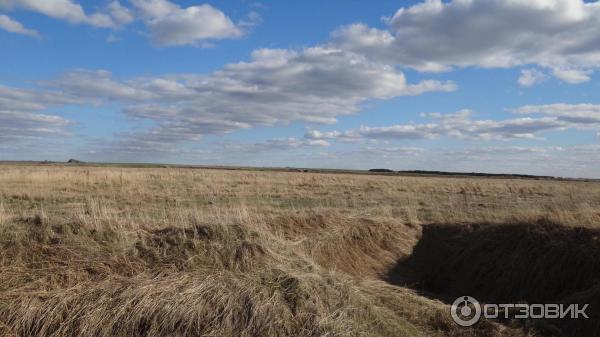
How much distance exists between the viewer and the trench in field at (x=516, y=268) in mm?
8591

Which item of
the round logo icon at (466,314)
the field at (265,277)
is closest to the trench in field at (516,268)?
the field at (265,277)

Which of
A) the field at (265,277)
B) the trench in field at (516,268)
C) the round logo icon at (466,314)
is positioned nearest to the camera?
the field at (265,277)

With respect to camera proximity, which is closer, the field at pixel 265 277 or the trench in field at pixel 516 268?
the field at pixel 265 277

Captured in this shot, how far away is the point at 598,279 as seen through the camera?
8.95 m

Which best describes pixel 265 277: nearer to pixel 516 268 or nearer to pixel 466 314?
pixel 466 314

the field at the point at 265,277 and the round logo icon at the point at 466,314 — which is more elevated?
the field at the point at 265,277

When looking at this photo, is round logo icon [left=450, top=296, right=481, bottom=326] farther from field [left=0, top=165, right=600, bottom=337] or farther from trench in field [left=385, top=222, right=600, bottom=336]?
trench in field [left=385, top=222, right=600, bottom=336]

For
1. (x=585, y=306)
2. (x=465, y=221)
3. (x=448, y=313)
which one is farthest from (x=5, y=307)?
(x=465, y=221)

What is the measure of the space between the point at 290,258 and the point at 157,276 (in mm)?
2344

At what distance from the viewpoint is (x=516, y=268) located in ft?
34.7

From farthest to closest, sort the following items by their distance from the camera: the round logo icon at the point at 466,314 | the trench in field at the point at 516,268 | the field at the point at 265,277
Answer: the trench in field at the point at 516,268, the round logo icon at the point at 466,314, the field at the point at 265,277

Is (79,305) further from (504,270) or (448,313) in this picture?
(504,270)

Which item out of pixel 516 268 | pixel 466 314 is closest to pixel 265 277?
pixel 466 314

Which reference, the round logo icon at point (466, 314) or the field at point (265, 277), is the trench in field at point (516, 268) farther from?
the round logo icon at point (466, 314)
